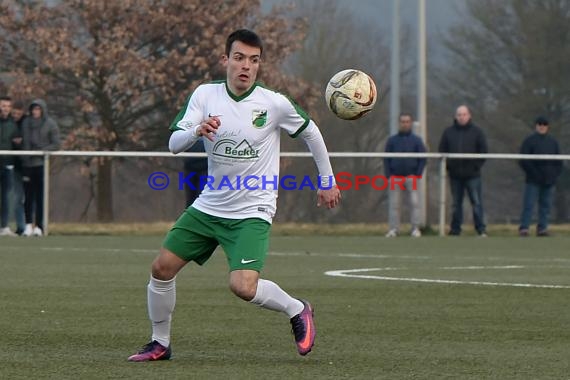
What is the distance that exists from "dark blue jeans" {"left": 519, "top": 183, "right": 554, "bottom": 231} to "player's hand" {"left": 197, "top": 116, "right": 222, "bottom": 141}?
604 inches

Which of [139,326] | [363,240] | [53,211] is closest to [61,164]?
[53,211]

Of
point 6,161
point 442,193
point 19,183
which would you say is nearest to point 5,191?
point 19,183

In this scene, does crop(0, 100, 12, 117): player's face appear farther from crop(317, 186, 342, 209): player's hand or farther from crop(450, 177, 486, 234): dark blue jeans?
crop(317, 186, 342, 209): player's hand

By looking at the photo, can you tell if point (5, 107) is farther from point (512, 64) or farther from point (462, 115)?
point (512, 64)

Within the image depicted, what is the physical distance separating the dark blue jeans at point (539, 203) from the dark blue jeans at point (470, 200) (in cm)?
71

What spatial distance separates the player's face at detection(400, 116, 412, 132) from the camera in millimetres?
22214

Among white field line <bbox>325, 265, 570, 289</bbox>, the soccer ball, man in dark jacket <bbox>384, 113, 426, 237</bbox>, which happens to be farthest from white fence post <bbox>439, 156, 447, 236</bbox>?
the soccer ball

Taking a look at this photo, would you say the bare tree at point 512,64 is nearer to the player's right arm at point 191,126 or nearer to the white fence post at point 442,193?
the white fence post at point 442,193

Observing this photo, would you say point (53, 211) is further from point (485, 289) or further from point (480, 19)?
point (480, 19)


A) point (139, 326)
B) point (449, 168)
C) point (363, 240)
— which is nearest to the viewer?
point (139, 326)

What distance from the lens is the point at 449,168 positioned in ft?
74.1

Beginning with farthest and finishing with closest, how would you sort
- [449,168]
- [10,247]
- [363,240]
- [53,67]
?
[53,67]
[449,168]
[363,240]
[10,247]

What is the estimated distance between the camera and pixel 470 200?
22172 mm

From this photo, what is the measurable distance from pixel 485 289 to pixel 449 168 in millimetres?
10267
